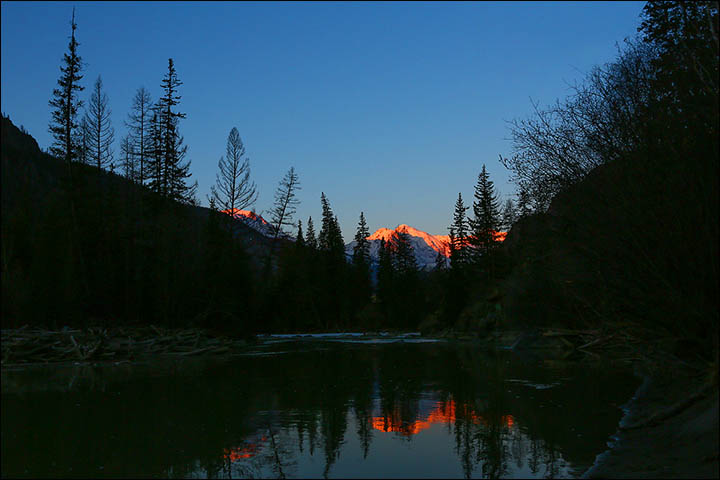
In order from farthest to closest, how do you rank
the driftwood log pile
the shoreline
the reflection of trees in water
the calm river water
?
the driftwood log pile, the reflection of trees in water, the calm river water, the shoreline

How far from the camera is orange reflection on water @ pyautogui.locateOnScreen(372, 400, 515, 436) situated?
33.0 ft

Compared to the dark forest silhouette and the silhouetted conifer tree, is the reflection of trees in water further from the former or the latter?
the silhouetted conifer tree

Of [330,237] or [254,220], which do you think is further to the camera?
[330,237]

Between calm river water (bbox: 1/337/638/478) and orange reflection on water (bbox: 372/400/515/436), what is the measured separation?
37mm

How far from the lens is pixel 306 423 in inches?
405

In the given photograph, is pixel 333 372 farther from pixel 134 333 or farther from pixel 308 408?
pixel 134 333

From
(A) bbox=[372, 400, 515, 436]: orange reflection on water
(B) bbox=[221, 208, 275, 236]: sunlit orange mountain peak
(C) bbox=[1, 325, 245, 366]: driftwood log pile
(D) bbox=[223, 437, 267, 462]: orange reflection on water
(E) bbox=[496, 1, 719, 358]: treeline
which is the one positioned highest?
(B) bbox=[221, 208, 275, 236]: sunlit orange mountain peak

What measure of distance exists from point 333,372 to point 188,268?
1886 cm

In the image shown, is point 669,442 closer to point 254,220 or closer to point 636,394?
point 636,394

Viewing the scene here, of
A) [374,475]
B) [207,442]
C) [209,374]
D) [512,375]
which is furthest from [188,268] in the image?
[374,475]

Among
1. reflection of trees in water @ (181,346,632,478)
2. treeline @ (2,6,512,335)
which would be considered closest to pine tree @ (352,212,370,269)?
treeline @ (2,6,512,335)

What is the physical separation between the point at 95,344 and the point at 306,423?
55.6ft

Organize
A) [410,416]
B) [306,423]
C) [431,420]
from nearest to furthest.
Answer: [306,423], [431,420], [410,416]

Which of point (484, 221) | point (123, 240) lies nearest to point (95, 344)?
point (123, 240)
